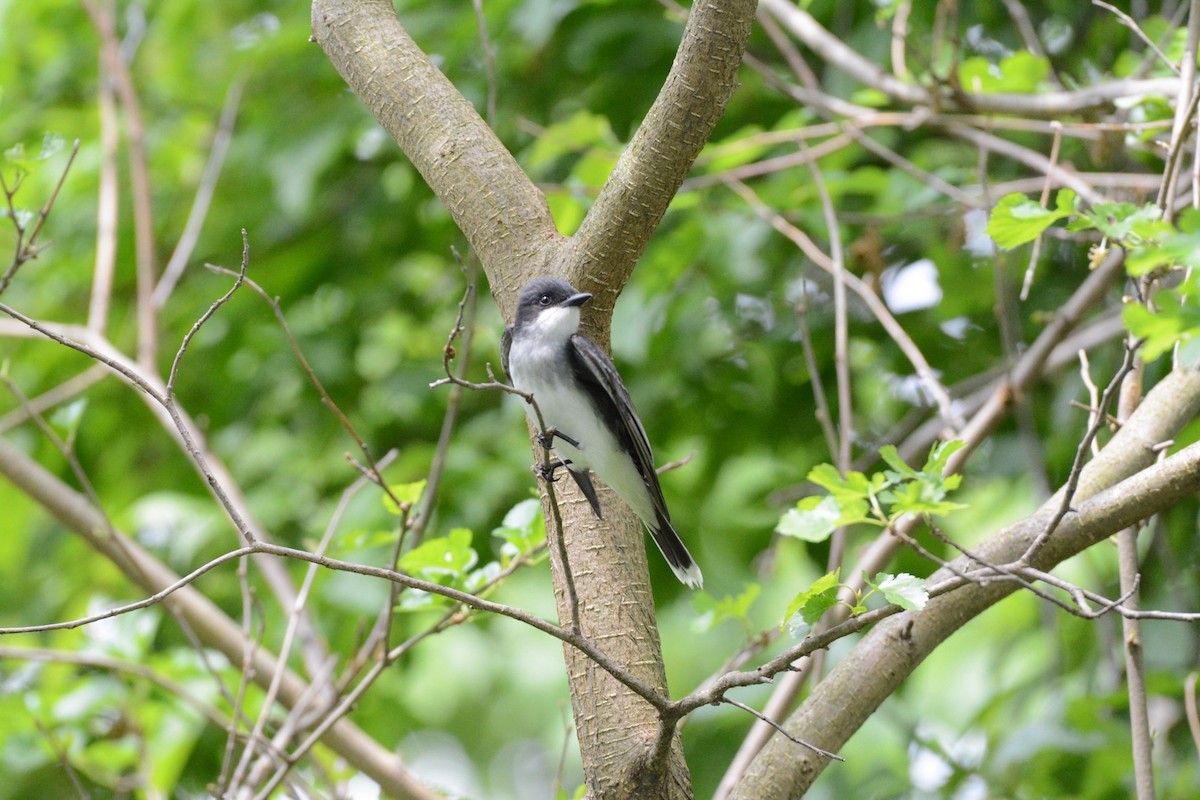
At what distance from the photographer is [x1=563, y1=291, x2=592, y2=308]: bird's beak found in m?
2.74

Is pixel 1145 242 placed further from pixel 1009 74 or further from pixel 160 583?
pixel 160 583

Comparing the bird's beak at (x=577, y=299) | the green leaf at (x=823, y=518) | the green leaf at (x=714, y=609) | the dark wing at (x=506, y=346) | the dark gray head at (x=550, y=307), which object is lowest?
the green leaf at (x=823, y=518)

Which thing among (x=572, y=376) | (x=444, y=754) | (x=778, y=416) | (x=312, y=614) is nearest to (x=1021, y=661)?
(x=778, y=416)

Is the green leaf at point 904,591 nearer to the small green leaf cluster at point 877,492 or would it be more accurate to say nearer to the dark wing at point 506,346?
the small green leaf cluster at point 877,492

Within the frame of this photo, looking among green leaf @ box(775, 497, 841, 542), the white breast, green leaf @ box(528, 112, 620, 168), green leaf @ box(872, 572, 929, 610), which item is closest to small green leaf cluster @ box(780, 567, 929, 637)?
green leaf @ box(872, 572, 929, 610)

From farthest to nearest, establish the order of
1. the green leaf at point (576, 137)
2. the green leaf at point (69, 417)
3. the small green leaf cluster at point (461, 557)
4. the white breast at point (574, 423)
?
the green leaf at point (576, 137) → the green leaf at point (69, 417) → the small green leaf cluster at point (461, 557) → the white breast at point (574, 423)

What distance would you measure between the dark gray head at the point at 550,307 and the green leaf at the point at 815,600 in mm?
936

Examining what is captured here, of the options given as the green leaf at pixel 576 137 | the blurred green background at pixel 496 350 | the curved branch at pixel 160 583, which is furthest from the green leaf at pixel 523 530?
the green leaf at pixel 576 137

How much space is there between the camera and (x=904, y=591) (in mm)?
2027

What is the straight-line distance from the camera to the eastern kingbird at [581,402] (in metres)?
2.86

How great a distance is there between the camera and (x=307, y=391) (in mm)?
5816

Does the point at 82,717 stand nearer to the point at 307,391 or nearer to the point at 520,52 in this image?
the point at 307,391

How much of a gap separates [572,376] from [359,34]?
1.07 meters

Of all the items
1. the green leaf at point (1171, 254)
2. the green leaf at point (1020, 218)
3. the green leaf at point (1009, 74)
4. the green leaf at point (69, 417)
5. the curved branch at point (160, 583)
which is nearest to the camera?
the green leaf at point (1171, 254)
